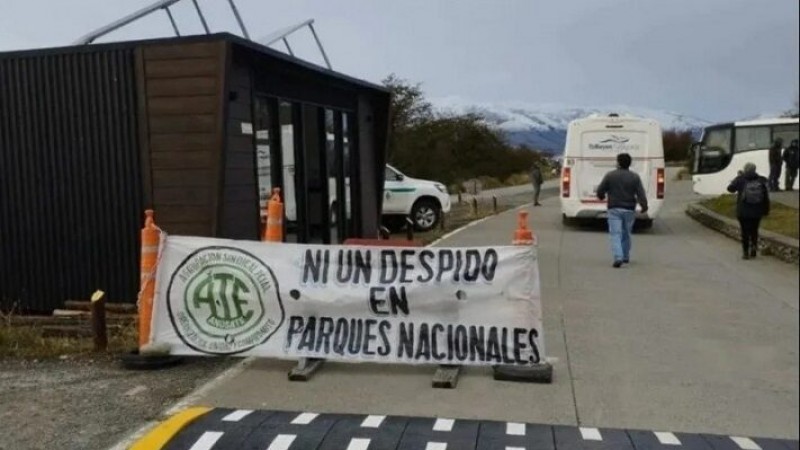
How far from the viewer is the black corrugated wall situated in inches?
328

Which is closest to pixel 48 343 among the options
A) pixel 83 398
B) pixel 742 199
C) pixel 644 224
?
pixel 83 398

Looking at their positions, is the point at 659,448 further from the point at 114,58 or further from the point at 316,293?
the point at 114,58

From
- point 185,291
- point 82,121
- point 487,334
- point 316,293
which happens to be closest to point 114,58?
point 82,121

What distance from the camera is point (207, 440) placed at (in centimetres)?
452

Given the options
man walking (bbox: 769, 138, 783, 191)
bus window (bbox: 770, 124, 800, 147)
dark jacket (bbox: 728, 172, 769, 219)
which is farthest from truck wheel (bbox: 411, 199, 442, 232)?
bus window (bbox: 770, 124, 800, 147)

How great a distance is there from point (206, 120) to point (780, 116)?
7193mm

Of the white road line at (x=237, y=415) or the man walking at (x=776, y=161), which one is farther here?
the white road line at (x=237, y=415)

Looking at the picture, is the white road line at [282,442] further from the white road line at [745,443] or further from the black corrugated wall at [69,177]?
the black corrugated wall at [69,177]

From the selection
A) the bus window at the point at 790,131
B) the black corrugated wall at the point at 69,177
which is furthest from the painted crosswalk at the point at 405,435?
the black corrugated wall at the point at 69,177

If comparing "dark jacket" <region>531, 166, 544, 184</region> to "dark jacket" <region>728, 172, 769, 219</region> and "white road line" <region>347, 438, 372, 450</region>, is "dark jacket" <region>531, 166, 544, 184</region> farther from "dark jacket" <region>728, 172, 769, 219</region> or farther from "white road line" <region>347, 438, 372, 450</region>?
"white road line" <region>347, 438, 372, 450</region>

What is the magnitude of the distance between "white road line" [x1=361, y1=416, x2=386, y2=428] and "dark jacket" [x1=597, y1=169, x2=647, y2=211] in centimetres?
758

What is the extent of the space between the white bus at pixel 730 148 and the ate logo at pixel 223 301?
411 cm

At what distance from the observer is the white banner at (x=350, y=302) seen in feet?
19.6

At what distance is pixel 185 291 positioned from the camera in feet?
21.0
